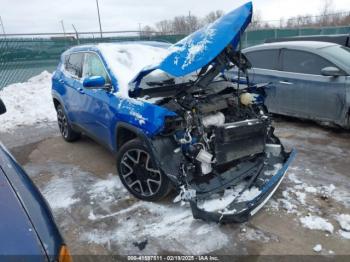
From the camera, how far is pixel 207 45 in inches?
130

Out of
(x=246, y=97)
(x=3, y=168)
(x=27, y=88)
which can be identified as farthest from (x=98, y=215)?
(x=27, y=88)

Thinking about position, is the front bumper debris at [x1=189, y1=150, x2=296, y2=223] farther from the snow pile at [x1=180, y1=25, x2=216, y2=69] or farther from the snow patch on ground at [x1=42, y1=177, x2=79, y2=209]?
the snow patch on ground at [x1=42, y1=177, x2=79, y2=209]

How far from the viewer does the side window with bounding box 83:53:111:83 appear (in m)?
4.42

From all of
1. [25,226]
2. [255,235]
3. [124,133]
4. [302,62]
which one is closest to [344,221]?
[255,235]

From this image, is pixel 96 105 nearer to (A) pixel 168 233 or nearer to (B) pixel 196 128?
(B) pixel 196 128

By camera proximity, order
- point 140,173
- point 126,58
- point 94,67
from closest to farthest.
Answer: point 140,173 → point 126,58 → point 94,67

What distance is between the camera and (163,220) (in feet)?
11.5

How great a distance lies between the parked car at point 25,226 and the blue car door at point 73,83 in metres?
3.07

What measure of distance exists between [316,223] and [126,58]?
119 inches

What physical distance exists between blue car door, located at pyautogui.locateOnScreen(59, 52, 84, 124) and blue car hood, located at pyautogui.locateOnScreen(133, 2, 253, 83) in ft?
6.80

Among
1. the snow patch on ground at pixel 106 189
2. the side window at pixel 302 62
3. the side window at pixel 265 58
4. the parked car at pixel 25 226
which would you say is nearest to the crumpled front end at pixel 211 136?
the snow patch on ground at pixel 106 189

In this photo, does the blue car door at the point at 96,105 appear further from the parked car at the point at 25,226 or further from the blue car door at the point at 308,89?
the blue car door at the point at 308,89

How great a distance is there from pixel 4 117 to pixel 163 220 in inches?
246

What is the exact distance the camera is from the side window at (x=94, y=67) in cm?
442
